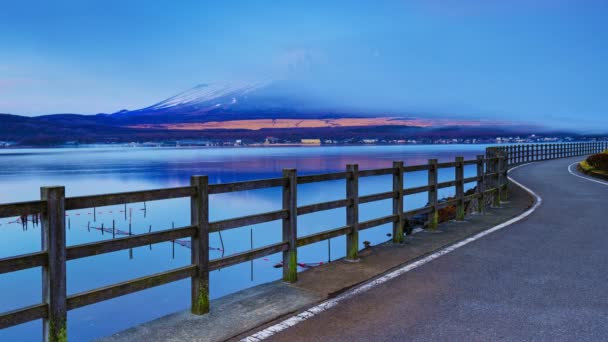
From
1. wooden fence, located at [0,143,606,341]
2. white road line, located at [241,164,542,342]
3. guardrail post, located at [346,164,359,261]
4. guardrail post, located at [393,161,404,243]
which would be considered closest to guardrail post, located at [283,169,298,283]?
wooden fence, located at [0,143,606,341]

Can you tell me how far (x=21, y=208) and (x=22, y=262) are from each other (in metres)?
0.41

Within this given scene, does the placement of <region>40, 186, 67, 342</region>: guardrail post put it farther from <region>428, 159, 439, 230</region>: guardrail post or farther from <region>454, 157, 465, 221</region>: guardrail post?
<region>454, 157, 465, 221</region>: guardrail post

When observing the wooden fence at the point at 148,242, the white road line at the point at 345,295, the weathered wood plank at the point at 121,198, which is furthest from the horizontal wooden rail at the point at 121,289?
the white road line at the point at 345,295

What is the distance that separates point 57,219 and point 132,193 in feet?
2.64

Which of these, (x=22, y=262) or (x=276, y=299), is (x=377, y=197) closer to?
(x=276, y=299)

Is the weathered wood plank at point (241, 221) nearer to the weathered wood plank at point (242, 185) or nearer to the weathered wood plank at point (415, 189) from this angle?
the weathered wood plank at point (242, 185)

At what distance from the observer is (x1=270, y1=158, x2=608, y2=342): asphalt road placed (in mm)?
4602

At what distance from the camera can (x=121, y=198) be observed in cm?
452

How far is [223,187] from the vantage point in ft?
17.8

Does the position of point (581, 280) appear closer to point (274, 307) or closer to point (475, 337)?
point (475, 337)

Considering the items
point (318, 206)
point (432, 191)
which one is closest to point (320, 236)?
point (318, 206)

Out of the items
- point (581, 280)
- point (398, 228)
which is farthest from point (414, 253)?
point (581, 280)

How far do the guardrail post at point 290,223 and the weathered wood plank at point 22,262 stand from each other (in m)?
2.98

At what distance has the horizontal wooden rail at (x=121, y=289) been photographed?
409 cm
